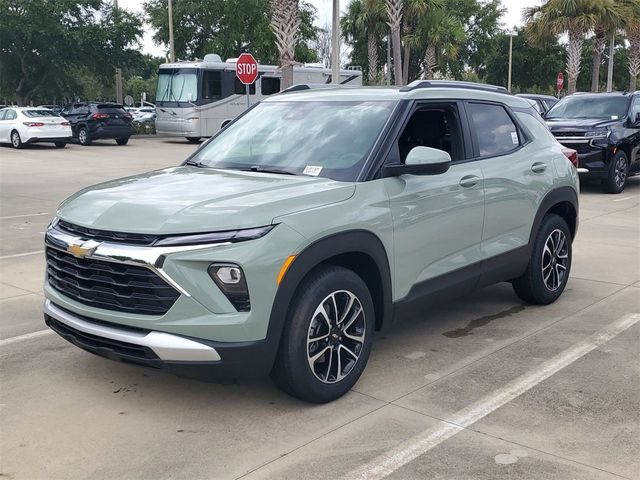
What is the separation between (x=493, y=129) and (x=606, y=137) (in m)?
8.88

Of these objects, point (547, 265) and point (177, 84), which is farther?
point (177, 84)

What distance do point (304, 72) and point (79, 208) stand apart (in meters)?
28.2

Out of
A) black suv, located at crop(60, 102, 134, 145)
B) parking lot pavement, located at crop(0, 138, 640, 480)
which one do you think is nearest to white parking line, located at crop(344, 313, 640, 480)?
parking lot pavement, located at crop(0, 138, 640, 480)

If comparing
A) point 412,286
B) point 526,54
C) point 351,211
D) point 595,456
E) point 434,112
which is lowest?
point 595,456

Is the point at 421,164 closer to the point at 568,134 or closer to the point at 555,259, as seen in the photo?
the point at 555,259

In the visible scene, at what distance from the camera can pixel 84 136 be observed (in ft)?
91.1

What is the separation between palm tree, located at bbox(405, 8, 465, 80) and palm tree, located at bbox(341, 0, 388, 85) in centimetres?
224

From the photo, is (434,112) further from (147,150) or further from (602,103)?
(147,150)

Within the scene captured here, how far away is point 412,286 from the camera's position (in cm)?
464

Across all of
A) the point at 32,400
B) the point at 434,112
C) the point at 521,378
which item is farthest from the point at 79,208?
the point at 521,378

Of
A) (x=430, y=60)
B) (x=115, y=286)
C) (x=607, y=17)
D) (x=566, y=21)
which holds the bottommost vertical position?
(x=115, y=286)

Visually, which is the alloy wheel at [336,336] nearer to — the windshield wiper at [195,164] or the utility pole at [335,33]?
the windshield wiper at [195,164]

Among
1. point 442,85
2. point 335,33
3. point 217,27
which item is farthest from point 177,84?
point 442,85

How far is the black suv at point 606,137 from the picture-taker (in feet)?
44.5
